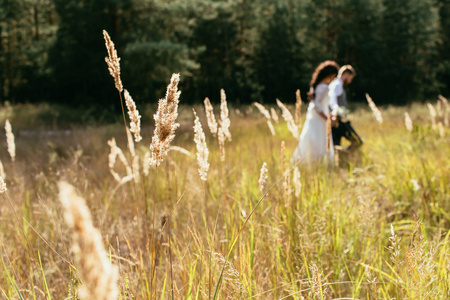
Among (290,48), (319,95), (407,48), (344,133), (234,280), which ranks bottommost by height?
(407,48)

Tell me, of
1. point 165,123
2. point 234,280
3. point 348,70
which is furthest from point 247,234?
point 348,70

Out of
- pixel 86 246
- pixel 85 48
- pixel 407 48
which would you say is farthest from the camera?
pixel 407 48

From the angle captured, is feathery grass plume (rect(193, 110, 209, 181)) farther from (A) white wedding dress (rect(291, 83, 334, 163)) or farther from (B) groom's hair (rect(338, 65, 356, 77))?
(B) groom's hair (rect(338, 65, 356, 77))

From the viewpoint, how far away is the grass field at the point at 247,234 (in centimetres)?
132

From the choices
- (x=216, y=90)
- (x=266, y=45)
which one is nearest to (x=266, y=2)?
(x=266, y=45)

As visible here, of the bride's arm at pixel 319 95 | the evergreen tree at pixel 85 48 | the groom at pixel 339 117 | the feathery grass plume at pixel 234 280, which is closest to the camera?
the feathery grass plume at pixel 234 280

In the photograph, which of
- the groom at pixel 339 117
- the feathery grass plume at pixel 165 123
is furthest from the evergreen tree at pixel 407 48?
the feathery grass plume at pixel 165 123

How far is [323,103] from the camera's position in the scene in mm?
5895

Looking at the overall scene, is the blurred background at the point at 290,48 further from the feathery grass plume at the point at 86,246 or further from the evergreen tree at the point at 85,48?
the feathery grass plume at the point at 86,246

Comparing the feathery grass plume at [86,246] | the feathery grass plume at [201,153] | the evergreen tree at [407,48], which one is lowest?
the evergreen tree at [407,48]

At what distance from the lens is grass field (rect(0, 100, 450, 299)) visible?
132 cm

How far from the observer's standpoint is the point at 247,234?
184 centimetres

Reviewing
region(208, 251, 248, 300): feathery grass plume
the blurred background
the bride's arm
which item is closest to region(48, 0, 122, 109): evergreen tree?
the blurred background

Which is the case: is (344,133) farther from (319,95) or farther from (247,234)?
(247,234)
